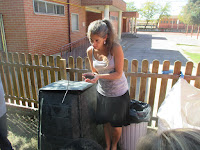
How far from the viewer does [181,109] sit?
226 cm

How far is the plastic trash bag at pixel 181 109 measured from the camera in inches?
86.7

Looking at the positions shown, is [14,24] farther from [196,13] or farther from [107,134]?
[196,13]

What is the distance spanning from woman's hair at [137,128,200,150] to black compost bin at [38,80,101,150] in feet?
4.41

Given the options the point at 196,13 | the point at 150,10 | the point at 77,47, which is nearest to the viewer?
the point at 77,47

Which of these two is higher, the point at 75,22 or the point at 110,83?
the point at 75,22

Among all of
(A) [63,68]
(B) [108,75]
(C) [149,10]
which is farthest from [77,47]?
(C) [149,10]

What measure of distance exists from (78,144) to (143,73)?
2.24 m

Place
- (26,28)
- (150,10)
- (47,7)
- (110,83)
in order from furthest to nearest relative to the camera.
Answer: (150,10), (47,7), (26,28), (110,83)

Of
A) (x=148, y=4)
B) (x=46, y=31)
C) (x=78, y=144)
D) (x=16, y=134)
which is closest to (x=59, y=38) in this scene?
(x=46, y=31)

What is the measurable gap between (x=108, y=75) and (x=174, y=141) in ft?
4.47

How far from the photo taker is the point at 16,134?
3045mm

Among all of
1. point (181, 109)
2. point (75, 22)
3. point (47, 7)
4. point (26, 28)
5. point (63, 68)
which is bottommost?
point (181, 109)

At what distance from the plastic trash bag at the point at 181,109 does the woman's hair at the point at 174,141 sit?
1667mm

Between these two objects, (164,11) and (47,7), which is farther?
(164,11)
